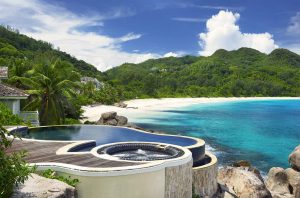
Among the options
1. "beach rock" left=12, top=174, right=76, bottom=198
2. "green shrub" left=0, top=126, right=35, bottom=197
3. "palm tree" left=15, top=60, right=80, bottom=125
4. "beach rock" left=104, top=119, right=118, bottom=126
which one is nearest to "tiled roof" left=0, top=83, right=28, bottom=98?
"palm tree" left=15, top=60, right=80, bottom=125

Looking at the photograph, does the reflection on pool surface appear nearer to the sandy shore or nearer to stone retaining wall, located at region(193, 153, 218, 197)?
stone retaining wall, located at region(193, 153, 218, 197)

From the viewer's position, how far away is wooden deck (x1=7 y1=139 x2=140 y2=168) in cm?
1029

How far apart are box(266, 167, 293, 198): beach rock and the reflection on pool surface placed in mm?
5757

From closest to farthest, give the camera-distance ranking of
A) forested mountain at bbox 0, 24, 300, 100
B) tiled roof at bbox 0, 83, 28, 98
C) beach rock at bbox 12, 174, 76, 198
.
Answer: beach rock at bbox 12, 174, 76, 198
tiled roof at bbox 0, 83, 28, 98
forested mountain at bbox 0, 24, 300, 100

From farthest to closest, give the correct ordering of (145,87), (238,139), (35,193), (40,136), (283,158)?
(145,87), (238,139), (283,158), (40,136), (35,193)

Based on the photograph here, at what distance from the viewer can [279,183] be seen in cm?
1841

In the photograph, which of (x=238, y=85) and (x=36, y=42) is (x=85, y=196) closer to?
(x=238, y=85)

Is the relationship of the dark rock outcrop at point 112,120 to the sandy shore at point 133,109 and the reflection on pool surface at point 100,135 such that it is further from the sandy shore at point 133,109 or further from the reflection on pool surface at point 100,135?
the reflection on pool surface at point 100,135

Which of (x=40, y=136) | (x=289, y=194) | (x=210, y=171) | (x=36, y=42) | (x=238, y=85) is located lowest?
(x=289, y=194)

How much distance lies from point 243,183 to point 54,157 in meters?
8.65

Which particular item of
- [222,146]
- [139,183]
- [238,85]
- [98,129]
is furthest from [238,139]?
[238,85]

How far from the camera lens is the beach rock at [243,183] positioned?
1495 cm

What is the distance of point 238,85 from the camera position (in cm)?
13188

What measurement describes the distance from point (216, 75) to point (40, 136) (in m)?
141
